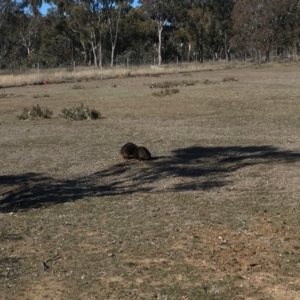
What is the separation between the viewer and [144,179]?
9008mm

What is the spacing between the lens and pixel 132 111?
20234 millimetres

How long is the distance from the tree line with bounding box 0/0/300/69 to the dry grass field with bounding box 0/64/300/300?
5339 cm

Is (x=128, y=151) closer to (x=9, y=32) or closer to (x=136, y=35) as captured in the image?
(x=9, y=32)

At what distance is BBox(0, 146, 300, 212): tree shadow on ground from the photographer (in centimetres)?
810

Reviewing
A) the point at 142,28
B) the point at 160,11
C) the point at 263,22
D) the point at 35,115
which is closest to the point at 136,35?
the point at 142,28

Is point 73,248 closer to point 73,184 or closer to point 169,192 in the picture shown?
point 169,192

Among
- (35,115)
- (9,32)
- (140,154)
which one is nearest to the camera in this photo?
(140,154)

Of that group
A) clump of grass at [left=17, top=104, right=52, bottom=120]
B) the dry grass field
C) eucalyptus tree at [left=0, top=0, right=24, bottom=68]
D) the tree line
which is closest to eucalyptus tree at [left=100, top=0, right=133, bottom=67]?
the tree line

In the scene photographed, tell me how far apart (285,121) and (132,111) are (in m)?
5.89

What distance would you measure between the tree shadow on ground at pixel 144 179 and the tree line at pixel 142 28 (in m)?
55.4

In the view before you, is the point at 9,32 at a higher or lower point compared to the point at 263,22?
lower

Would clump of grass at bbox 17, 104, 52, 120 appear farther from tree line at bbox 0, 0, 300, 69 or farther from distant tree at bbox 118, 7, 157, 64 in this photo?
distant tree at bbox 118, 7, 157, 64

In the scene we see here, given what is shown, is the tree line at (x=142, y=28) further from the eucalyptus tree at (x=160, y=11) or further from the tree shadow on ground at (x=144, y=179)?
the tree shadow on ground at (x=144, y=179)

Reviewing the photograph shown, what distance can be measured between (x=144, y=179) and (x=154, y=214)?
2236 millimetres
